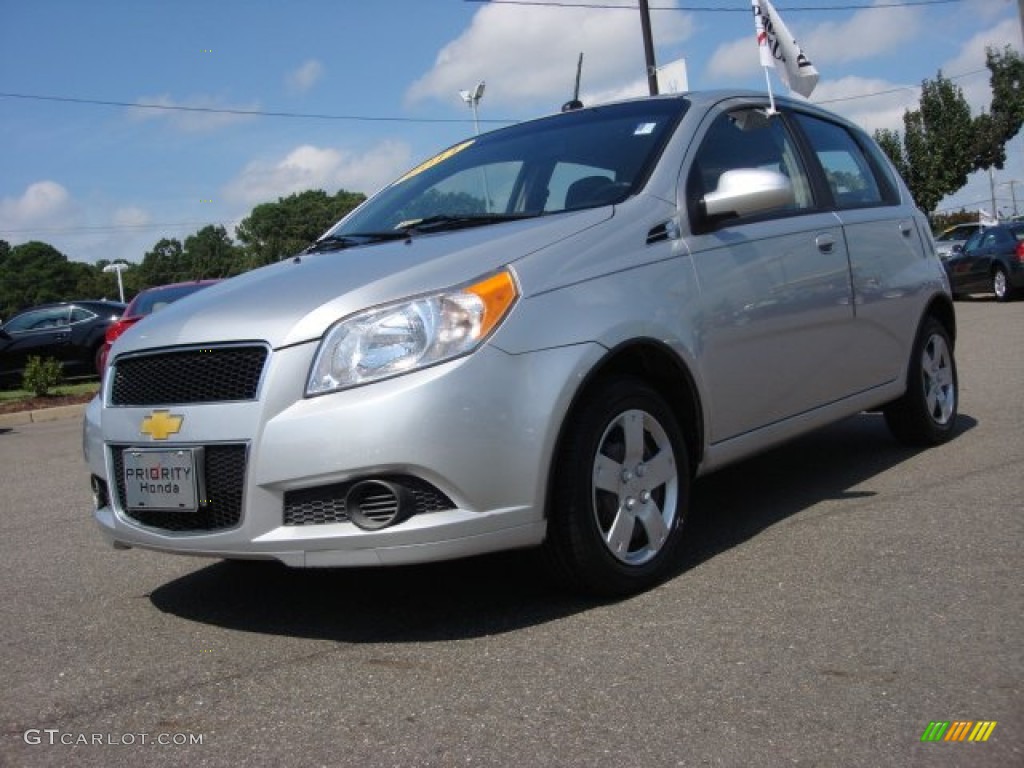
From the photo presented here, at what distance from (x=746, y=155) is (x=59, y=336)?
15.1 metres

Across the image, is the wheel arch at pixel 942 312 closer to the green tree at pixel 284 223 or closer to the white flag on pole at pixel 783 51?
the white flag on pole at pixel 783 51

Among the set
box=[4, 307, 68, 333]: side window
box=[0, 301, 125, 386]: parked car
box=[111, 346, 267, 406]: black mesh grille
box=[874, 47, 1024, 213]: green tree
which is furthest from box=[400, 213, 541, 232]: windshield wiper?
box=[874, 47, 1024, 213]: green tree

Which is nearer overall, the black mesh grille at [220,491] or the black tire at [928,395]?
the black mesh grille at [220,491]

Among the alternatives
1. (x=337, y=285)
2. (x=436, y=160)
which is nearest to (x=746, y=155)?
(x=436, y=160)

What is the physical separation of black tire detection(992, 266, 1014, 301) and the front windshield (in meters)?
16.0

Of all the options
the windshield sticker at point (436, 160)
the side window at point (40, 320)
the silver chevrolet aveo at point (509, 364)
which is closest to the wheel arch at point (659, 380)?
the silver chevrolet aveo at point (509, 364)

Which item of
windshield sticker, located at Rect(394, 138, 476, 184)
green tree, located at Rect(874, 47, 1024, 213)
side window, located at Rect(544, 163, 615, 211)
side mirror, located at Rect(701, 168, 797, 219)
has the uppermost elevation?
green tree, located at Rect(874, 47, 1024, 213)

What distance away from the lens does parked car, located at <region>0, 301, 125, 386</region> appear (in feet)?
56.2

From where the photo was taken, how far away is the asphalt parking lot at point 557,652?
2.53m

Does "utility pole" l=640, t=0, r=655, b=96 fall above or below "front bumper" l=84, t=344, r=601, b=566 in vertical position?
above

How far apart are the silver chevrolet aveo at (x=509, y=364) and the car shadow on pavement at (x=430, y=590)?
0.30 metres

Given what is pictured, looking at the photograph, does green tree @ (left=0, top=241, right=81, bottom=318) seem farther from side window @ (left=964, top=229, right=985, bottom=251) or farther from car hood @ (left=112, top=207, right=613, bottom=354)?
car hood @ (left=112, top=207, right=613, bottom=354)

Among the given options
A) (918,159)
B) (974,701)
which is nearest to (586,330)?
(974,701)

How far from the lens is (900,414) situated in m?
5.66
